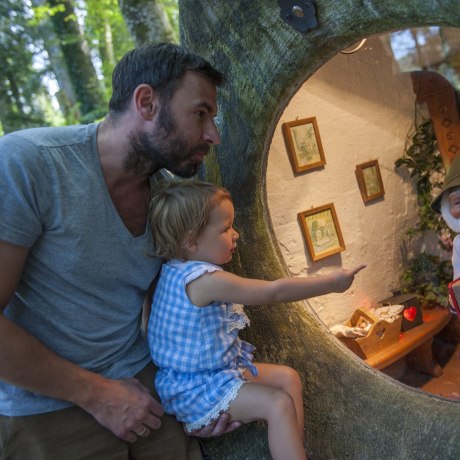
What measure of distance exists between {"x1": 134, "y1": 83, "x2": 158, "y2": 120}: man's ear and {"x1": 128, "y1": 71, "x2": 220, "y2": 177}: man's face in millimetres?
27

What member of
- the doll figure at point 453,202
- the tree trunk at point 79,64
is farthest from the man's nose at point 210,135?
the tree trunk at point 79,64

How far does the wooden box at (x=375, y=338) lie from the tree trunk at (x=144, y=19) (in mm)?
3290

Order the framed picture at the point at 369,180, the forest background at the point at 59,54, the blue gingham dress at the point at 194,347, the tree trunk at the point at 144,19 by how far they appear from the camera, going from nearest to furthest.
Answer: the blue gingham dress at the point at 194,347, the framed picture at the point at 369,180, the tree trunk at the point at 144,19, the forest background at the point at 59,54

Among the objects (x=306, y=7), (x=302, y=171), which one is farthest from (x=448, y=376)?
(x=306, y=7)

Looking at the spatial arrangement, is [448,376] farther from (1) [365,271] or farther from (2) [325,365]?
(2) [325,365]

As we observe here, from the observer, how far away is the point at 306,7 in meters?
1.66

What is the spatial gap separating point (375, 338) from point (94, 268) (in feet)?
6.13

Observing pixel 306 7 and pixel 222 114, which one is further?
→ pixel 222 114

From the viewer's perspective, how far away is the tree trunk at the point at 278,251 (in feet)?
5.82

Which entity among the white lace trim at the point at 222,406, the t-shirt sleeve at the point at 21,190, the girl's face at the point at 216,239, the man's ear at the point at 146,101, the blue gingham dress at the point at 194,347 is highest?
the man's ear at the point at 146,101

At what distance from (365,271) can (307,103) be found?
43.2 inches

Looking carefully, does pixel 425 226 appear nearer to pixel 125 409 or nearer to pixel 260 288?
pixel 260 288

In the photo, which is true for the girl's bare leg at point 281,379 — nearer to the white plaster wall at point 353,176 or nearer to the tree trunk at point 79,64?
the white plaster wall at point 353,176

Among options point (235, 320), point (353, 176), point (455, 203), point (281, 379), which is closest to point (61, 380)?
point (235, 320)
